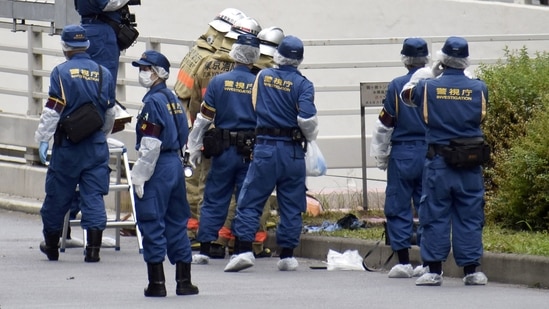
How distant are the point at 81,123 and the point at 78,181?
647 mm

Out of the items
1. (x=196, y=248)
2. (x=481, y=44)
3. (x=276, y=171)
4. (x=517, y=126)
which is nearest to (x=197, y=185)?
(x=196, y=248)

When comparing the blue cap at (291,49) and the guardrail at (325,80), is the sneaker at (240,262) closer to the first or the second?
the blue cap at (291,49)

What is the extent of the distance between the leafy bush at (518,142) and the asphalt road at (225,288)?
200 centimetres

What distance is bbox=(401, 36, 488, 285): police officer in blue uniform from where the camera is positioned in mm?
12156

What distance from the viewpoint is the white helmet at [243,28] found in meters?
14.2

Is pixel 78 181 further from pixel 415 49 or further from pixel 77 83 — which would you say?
pixel 415 49

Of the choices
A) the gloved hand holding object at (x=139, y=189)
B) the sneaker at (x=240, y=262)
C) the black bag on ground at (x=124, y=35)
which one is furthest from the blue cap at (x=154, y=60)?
the black bag on ground at (x=124, y=35)

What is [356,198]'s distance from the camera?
665 inches

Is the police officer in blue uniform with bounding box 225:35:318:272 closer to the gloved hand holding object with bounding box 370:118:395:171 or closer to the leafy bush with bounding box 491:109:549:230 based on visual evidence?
the gloved hand holding object with bounding box 370:118:395:171

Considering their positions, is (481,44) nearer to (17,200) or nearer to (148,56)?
(17,200)

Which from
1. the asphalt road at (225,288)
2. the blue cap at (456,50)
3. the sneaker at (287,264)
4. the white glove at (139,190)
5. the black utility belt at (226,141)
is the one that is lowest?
the asphalt road at (225,288)

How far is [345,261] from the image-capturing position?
44.8ft

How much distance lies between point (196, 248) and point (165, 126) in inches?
131

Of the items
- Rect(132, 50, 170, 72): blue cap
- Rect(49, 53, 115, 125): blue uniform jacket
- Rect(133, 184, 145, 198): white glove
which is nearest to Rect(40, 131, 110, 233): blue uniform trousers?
Rect(49, 53, 115, 125): blue uniform jacket
